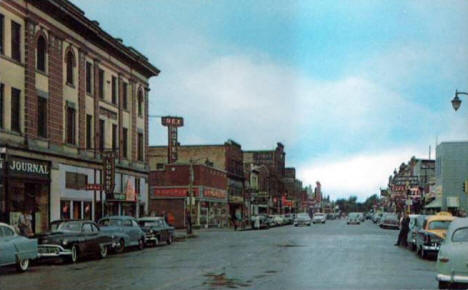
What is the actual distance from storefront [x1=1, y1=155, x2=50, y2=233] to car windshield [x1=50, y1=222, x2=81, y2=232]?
24.0ft

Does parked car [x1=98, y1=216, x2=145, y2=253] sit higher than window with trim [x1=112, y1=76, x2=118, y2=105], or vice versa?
window with trim [x1=112, y1=76, x2=118, y2=105]

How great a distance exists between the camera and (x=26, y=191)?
116ft

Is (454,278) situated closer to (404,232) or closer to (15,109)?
(404,232)

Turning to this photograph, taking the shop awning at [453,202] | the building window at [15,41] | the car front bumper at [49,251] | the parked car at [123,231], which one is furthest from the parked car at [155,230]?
the shop awning at [453,202]

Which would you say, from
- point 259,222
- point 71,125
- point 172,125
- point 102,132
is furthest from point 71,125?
point 259,222

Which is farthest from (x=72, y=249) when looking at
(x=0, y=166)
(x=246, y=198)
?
(x=246, y=198)

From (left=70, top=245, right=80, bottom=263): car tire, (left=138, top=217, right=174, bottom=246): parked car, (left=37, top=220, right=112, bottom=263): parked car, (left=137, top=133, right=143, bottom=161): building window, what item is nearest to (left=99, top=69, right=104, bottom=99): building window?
(left=137, top=133, right=143, bottom=161): building window

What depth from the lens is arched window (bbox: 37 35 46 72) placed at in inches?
1446

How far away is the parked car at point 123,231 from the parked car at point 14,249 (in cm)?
790

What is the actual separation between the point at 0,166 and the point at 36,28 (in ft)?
26.5

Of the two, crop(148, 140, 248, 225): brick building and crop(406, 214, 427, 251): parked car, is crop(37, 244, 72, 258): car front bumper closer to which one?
crop(406, 214, 427, 251): parked car

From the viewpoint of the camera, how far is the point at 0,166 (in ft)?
104

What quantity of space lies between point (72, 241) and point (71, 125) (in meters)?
17.3

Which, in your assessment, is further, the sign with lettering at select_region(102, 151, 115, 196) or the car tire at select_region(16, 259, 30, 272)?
the sign with lettering at select_region(102, 151, 115, 196)
